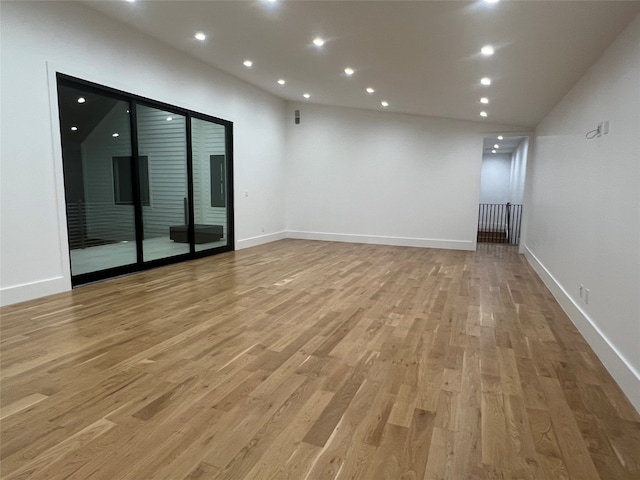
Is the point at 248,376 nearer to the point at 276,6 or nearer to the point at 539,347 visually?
the point at 539,347

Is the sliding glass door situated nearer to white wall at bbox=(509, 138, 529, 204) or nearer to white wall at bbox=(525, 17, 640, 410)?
white wall at bbox=(525, 17, 640, 410)

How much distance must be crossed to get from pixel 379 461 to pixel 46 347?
264cm

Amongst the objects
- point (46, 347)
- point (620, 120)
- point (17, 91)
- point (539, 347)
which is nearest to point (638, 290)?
point (539, 347)

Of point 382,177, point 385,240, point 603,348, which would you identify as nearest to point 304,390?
point 603,348

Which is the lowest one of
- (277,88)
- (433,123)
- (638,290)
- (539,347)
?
(539,347)

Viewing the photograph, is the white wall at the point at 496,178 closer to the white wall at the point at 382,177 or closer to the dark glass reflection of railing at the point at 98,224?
the white wall at the point at 382,177

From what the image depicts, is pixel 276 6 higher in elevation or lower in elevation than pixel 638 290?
higher

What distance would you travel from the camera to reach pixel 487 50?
388 cm

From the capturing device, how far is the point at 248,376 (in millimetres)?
2555

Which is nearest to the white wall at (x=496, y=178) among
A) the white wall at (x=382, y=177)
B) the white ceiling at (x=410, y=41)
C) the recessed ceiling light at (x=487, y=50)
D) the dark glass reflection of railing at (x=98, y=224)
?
the white wall at (x=382, y=177)

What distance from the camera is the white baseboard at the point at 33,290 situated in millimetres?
3906

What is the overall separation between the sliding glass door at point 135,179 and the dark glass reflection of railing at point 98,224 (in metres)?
0.01

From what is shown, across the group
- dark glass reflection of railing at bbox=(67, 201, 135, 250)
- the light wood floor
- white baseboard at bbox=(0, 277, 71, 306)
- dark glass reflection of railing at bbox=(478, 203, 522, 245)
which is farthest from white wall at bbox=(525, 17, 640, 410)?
dark glass reflection of railing at bbox=(478, 203, 522, 245)

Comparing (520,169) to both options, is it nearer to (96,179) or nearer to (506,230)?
(506,230)
